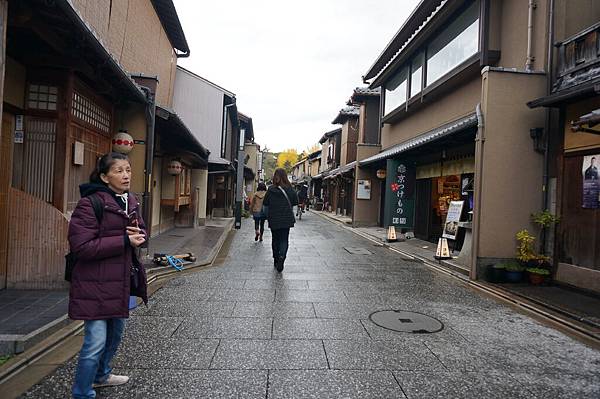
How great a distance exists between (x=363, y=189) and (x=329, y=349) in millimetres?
17312

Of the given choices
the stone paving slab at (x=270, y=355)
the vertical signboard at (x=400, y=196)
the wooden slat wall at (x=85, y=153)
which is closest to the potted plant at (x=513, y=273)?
the stone paving slab at (x=270, y=355)

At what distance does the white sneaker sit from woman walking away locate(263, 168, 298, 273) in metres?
4.87

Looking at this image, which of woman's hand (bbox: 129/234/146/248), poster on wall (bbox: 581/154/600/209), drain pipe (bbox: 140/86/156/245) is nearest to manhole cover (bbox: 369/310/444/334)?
woman's hand (bbox: 129/234/146/248)

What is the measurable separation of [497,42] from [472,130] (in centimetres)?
256

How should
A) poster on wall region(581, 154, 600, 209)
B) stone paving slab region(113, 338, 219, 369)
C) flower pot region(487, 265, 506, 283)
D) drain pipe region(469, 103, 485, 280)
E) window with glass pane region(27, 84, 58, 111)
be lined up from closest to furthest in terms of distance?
stone paving slab region(113, 338, 219, 369) → window with glass pane region(27, 84, 58, 111) → poster on wall region(581, 154, 600, 209) → flower pot region(487, 265, 506, 283) → drain pipe region(469, 103, 485, 280)

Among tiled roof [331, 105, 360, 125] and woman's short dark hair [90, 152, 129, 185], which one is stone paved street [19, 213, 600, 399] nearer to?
woman's short dark hair [90, 152, 129, 185]

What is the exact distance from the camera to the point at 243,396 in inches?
126

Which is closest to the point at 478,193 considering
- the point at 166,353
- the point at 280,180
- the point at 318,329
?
the point at 280,180

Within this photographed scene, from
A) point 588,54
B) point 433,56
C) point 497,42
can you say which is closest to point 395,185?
point 433,56

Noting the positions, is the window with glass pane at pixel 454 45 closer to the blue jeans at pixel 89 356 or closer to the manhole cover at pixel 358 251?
the manhole cover at pixel 358 251

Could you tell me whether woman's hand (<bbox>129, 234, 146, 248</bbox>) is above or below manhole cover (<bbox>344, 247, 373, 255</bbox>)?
above

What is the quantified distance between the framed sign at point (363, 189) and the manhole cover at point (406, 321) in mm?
15486

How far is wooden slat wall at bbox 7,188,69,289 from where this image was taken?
5551mm

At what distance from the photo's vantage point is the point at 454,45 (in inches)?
460
